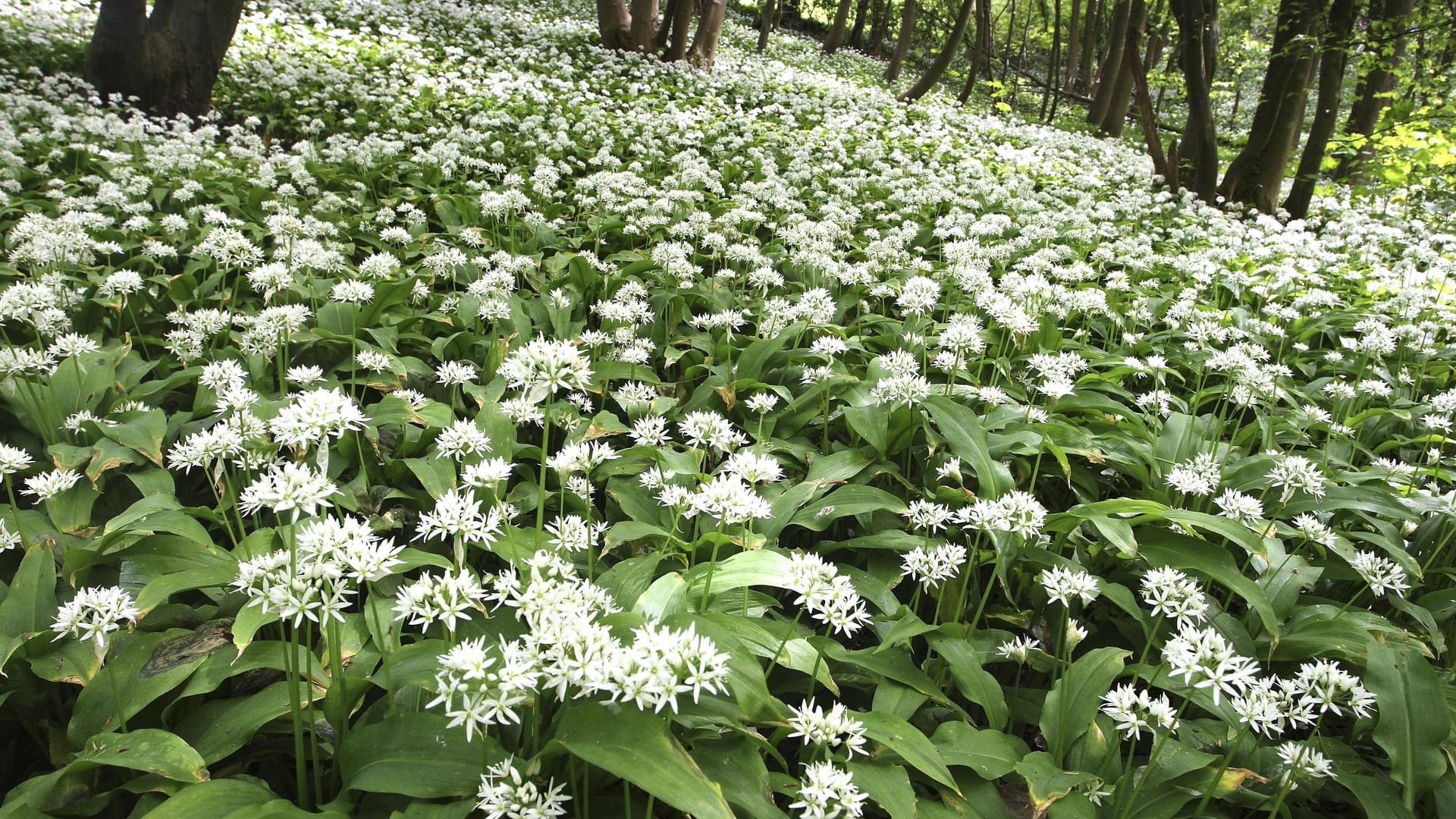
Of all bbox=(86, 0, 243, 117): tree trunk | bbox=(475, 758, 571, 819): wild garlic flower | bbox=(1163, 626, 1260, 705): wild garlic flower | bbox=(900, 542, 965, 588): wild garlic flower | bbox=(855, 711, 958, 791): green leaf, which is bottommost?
bbox=(855, 711, 958, 791): green leaf

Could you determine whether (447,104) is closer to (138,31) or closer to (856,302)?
(138,31)

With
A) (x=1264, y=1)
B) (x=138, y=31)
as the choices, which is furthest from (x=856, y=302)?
(x=1264, y=1)

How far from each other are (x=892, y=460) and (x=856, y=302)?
6.38 feet

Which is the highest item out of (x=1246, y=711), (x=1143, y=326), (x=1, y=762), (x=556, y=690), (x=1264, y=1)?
(x=1264, y=1)

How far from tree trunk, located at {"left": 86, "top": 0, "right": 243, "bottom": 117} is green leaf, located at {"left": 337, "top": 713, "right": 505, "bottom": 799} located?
9533mm

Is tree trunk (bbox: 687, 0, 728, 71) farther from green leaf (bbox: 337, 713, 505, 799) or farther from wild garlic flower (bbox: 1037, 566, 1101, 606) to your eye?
green leaf (bbox: 337, 713, 505, 799)

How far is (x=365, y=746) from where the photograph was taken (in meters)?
1.65

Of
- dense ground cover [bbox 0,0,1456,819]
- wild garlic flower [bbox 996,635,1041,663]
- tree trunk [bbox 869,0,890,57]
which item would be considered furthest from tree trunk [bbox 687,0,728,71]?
tree trunk [bbox 869,0,890,57]

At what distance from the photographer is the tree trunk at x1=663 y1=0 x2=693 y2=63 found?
1401cm

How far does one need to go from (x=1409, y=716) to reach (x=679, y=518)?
2153 millimetres

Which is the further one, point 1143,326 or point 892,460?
point 1143,326

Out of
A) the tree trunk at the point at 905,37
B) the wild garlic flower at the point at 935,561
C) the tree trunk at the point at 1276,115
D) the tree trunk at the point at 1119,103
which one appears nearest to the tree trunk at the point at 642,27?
the tree trunk at the point at 905,37

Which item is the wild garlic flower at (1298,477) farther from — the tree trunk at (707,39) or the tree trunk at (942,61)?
the tree trunk at (942,61)

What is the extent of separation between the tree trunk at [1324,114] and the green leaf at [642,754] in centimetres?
1166
